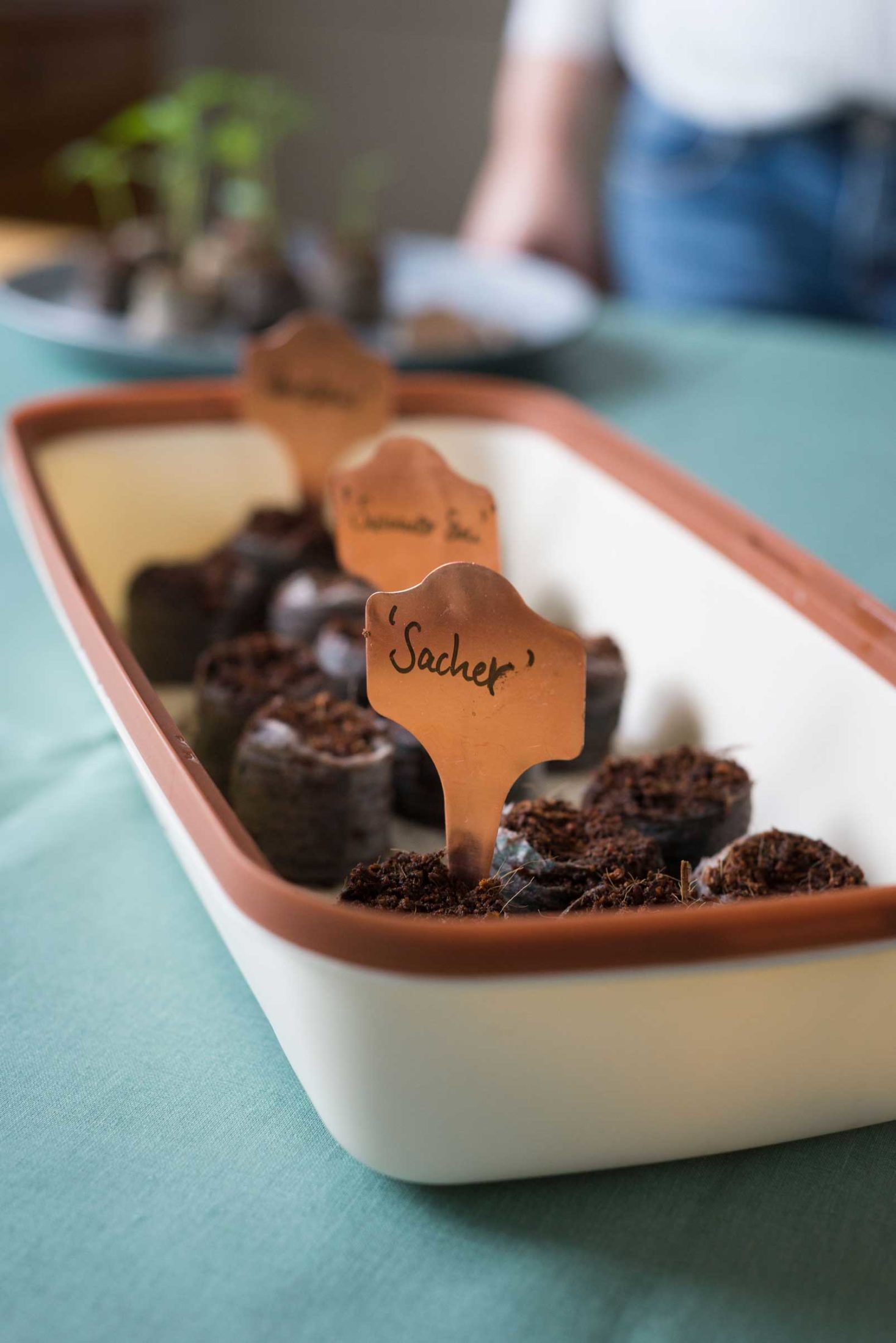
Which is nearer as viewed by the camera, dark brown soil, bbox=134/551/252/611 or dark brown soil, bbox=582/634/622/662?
Answer: dark brown soil, bbox=582/634/622/662

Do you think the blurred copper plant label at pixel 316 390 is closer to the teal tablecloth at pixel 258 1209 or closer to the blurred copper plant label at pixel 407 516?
the blurred copper plant label at pixel 407 516

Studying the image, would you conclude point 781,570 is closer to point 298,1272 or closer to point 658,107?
point 298,1272

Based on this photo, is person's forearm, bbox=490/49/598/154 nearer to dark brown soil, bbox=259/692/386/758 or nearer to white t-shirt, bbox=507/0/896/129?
white t-shirt, bbox=507/0/896/129

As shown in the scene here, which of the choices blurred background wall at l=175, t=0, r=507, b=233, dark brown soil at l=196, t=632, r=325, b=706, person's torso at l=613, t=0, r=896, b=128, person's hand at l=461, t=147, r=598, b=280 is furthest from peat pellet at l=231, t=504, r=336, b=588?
blurred background wall at l=175, t=0, r=507, b=233

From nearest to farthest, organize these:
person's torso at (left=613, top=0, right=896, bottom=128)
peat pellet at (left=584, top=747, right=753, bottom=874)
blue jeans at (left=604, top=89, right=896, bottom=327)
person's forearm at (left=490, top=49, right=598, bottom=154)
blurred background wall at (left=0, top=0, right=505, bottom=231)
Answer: peat pellet at (left=584, top=747, right=753, bottom=874) → person's torso at (left=613, top=0, right=896, bottom=128) → blue jeans at (left=604, top=89, right=896, bottom=327) → person's forearm at (left=490, top=49, right=598, bottom=154) → blurred background wall at (left=0, top=0, right=505, bottom=231)

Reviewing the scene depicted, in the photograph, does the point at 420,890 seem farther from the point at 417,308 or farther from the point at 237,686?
the point at 417,308

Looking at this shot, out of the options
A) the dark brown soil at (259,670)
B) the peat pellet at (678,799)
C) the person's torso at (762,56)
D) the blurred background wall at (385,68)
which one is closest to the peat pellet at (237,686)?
the dark brown soil at (259,670)
